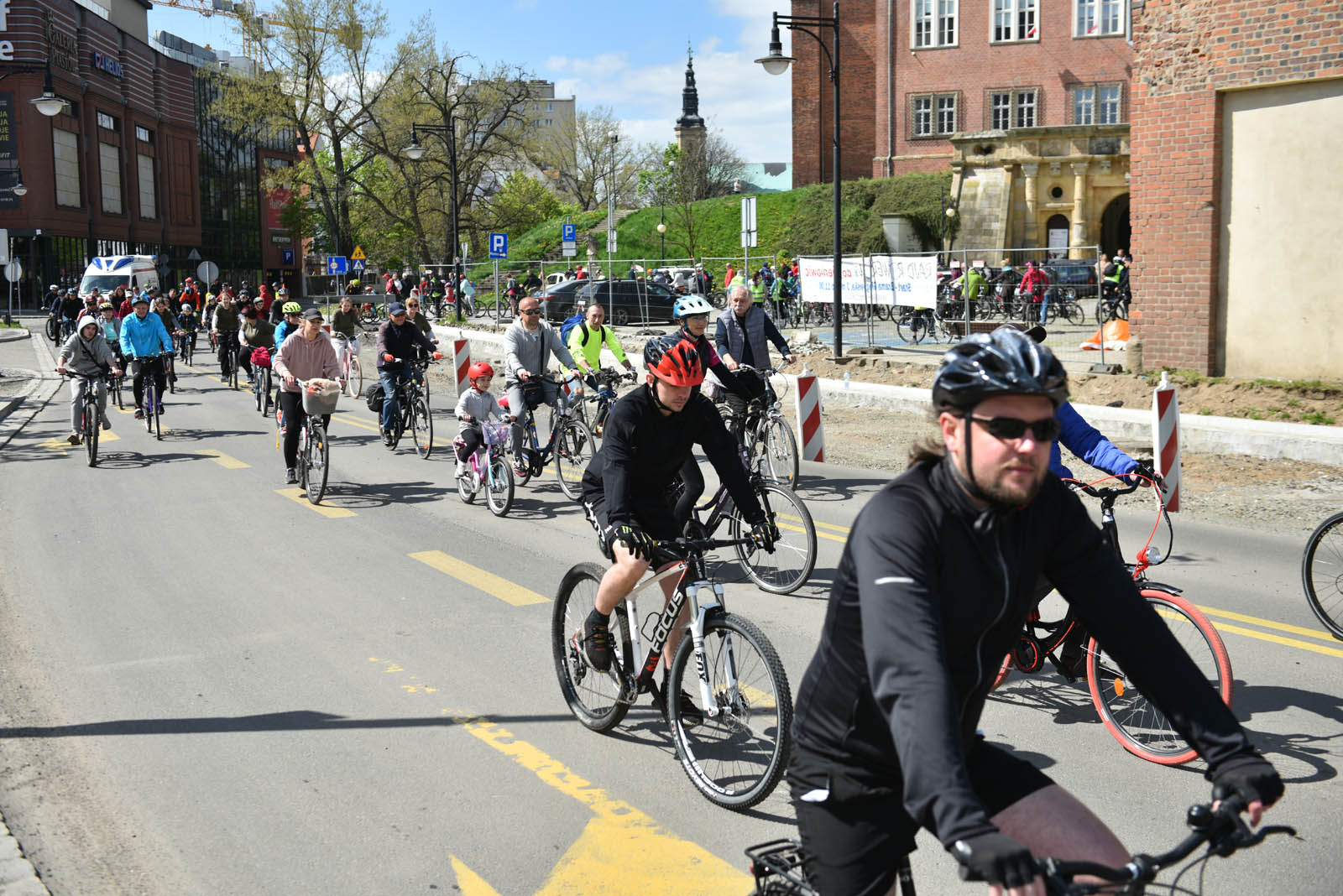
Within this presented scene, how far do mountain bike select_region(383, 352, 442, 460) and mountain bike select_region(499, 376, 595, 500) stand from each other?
3.32 metres

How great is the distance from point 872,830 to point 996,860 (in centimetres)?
52

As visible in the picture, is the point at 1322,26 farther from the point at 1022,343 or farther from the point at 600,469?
the point at 1022,343

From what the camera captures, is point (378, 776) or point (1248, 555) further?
point (1248, 555)

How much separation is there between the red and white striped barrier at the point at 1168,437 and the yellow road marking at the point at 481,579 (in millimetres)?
5615

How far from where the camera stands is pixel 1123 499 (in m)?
12.1

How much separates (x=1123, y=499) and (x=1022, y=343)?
10.3m

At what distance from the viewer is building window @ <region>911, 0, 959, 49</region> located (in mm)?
61688

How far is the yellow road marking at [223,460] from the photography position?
595 inches

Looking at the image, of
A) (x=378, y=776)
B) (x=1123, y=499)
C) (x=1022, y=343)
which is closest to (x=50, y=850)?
(x=378, y=776)

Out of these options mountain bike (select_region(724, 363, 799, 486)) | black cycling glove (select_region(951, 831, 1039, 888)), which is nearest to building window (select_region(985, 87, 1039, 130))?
mountain bike (select_region(724, 363, 799, 486))

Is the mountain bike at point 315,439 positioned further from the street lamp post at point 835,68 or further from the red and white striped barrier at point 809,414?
the street lamp post at point 835,68

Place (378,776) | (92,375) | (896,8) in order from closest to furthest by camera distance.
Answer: (378,776) → (92,375) → (896,8)

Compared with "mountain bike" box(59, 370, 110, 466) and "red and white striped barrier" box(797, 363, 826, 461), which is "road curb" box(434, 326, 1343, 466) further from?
"mountain bike" box(59, 370, 110, 466)

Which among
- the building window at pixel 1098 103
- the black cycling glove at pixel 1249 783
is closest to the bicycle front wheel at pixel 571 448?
the black cycling glove at pixel 1249 783
